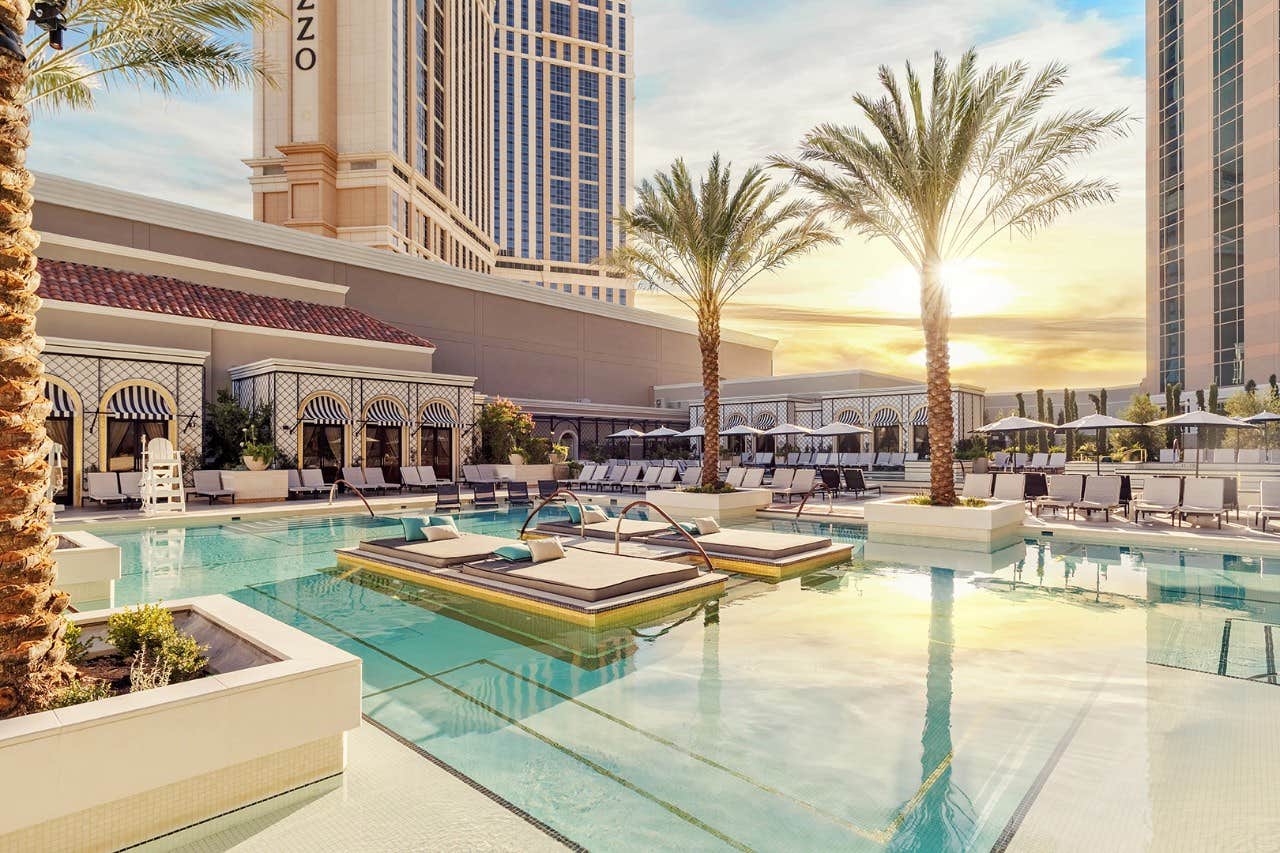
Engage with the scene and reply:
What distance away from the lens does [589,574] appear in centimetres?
806

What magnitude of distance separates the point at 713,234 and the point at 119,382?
15.1 meters

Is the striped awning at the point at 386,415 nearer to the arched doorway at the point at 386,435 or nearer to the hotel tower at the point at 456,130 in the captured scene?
the arched doorway at the point at 386,435

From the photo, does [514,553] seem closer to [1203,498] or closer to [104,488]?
[1203,498]

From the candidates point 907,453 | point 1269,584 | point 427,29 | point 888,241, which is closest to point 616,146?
point 427,29

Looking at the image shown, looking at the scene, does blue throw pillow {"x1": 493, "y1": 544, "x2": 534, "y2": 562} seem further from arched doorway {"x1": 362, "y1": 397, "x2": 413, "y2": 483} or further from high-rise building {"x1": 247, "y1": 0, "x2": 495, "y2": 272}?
high-rise building {"x1": 247, "y1": 0, "x2": 495, "y2": 272}

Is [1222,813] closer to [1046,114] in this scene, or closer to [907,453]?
[1046,114]

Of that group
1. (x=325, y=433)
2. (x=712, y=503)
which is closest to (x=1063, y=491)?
(x=712, y=503)

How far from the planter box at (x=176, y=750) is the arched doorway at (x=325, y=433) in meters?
18.1

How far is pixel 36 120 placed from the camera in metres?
8.01

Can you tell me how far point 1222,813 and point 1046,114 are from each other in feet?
42.0

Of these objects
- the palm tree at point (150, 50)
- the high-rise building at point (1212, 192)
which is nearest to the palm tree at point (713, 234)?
the palm tree at point (150, 50)

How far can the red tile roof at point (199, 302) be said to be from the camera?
19250 millimetres

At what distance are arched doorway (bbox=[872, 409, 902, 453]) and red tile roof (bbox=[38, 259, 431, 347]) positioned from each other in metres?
18.8

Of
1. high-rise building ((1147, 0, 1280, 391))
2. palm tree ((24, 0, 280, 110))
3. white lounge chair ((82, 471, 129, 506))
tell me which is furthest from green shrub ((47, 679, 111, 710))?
high-rise building ((1147, 0, 1280, 391))
